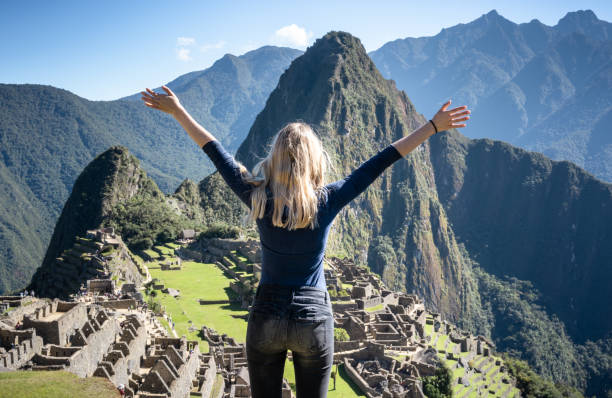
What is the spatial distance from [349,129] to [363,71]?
31703mm

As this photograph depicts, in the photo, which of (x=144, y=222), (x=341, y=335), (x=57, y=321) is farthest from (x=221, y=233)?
(x=57, y=321)

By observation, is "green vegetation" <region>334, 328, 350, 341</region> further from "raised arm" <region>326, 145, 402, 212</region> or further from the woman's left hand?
"raised arm" <region>326, 145, 402, 212</region>

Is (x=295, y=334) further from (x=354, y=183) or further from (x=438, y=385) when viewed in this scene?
(x=438, y=385)

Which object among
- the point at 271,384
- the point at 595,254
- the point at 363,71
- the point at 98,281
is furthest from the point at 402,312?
the point at 595,254

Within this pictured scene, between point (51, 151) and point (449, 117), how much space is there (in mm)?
127822

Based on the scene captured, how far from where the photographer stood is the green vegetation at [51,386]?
7184 mm

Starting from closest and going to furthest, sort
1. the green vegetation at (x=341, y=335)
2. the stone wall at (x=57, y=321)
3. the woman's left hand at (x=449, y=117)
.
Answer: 1. the woman's left hand at (x=449, y=117)
2. the stone wall at (x=57, y=321)
3. the green vegetation at (x=341, y=335)

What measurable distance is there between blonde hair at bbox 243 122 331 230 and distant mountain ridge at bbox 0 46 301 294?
74761 millimetres

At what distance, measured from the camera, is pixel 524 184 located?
633 ft

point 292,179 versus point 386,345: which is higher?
point 292,179

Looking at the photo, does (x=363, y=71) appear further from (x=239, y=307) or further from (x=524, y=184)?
(x=239, y=307)

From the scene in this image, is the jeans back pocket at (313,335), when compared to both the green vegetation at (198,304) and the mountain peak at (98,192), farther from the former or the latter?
the mountain peak at (98,192)

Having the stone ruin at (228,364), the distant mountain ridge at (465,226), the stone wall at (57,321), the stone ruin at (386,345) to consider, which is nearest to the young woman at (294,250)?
the stone ruin at (228,364)

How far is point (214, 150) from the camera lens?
373 centimetres
